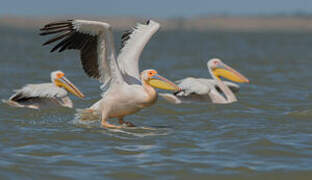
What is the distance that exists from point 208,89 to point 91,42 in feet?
9.85

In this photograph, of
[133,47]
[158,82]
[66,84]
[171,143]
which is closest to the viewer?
[171,143]

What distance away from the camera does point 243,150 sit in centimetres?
678

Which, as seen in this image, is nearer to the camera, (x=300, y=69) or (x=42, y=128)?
(x=42, y=128)

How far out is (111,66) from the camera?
772 centimetres

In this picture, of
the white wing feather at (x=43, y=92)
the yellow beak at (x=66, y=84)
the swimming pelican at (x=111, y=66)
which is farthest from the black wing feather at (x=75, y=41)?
the yellow beak at (x=66, y=84)

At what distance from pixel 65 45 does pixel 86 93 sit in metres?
4.23

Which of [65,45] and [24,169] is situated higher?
[65,45]

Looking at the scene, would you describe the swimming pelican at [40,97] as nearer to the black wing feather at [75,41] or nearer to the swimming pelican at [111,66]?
the swimming pelican at [111,66]

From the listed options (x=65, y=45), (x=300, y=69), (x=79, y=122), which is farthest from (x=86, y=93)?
(x=300, y=69)

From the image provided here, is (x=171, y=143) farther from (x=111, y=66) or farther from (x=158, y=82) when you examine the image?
(x=111, y=66)

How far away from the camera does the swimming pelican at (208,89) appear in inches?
393

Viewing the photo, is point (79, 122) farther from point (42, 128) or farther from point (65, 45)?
point (65, 45)

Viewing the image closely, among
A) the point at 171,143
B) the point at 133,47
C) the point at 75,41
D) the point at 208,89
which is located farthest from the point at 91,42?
the point at 208,89

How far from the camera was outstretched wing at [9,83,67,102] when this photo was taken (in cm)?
922
